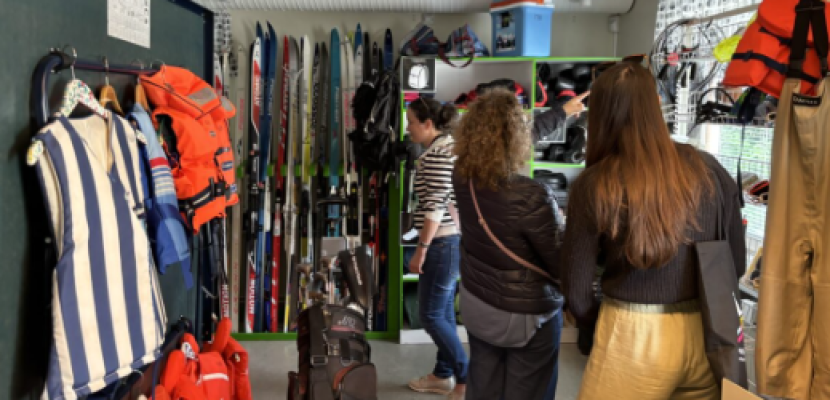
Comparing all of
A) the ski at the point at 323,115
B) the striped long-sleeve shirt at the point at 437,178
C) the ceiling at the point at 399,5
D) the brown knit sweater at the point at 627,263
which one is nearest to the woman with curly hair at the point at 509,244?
the brown knit sweater at the point at 627,263

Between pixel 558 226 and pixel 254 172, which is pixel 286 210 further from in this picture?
pixel 558 226

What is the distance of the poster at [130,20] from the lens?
224 cm

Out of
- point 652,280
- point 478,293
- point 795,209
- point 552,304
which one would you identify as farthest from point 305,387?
point 795,209

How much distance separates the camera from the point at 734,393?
4.51 feet

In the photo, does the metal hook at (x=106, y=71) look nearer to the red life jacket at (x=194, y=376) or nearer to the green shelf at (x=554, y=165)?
the red life jacket at (x=194, y=376)

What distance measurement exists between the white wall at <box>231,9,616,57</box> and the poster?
6.87 feet

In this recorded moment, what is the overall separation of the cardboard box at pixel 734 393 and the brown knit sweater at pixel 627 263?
394 millimetres

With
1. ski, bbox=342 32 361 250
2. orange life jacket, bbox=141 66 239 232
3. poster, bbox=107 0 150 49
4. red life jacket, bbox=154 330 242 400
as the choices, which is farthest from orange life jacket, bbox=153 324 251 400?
ski, bbox=342 32 361 250

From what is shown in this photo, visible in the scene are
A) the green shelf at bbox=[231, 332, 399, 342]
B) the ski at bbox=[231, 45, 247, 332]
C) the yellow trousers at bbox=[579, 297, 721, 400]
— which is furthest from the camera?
the green shelf at bbox=[231, 332, 399, 342]

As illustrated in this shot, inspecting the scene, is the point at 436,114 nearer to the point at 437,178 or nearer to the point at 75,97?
the point at 437,178

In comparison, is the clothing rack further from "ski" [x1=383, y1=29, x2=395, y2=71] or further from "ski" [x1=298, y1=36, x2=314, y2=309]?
"ski" [x1=383, y1=29, x2=395, y2=71]

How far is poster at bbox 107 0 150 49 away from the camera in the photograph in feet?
7.34

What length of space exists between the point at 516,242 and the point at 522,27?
2.14 m

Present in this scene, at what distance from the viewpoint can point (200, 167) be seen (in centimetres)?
256
